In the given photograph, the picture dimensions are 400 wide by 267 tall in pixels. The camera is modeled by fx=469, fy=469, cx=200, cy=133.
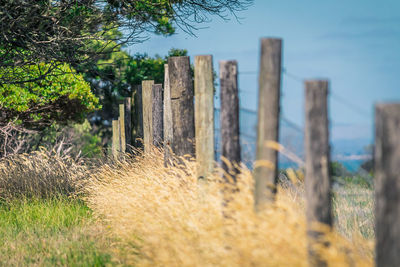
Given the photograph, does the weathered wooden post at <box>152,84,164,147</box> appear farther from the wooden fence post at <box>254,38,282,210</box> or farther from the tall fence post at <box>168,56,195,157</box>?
the wooden fence post at <box>254,38,282,210</box>

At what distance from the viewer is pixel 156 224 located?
4914 mm

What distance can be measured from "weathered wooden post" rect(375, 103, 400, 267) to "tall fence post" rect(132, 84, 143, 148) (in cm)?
832

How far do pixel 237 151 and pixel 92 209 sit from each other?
401cm

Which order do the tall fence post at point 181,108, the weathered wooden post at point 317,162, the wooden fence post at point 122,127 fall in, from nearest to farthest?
the weathered wooden post at point 317,162 < the tall fence post at point 181,108 < the wooden fence post at point 122,127

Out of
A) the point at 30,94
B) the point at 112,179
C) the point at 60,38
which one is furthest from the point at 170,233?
the point at 30,94

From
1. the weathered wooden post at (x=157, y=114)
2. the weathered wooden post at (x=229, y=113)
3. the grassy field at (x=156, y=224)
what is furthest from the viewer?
the weathered wooden post at (x=157, y=114)

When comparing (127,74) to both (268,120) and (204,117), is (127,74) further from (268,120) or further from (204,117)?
(268,120)

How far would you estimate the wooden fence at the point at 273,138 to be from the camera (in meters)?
2.61

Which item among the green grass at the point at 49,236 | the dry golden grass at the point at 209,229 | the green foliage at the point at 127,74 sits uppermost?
Answer: the green foliage at the point at 127,74

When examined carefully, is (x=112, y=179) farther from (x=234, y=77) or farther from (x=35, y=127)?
(x=35, y=127)

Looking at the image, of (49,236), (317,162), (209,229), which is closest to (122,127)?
(49,236)

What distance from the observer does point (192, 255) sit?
366 centimetres

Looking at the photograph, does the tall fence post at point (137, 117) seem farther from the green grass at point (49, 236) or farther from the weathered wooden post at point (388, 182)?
the weathered wooden post at point (388, 182)

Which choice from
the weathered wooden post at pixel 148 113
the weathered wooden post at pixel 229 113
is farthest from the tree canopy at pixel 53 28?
the weathered wooden post at pixel 229 113
